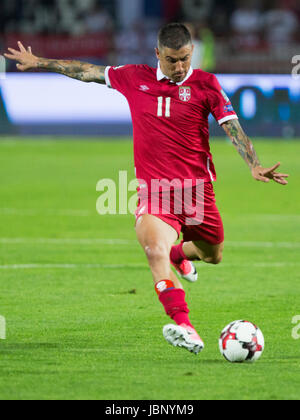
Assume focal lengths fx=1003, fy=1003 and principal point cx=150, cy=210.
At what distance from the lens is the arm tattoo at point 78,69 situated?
734 centimetres

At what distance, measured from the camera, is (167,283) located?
6285 millimetres

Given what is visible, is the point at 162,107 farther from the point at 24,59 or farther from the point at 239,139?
the point at 24,59

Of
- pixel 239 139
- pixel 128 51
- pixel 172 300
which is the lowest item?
pixel 172 300

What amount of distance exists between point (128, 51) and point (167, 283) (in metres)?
23.2

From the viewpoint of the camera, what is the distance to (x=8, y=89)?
26625 millimetres

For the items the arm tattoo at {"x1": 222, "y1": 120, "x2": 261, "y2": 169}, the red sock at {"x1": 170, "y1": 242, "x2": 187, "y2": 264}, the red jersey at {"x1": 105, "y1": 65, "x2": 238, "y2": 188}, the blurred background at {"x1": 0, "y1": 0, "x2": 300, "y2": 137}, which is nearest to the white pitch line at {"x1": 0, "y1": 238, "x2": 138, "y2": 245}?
the red sock at {"x1": 170, "y1": 242, "x2": 187, "y2": 264}

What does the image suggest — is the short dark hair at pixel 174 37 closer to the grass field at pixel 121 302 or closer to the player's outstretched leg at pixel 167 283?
the player's outstretched leg at pixel 167 283

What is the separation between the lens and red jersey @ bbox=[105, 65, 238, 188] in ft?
22.3

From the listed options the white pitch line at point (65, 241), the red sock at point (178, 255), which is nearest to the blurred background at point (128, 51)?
the white pitch line at point (65, 241)

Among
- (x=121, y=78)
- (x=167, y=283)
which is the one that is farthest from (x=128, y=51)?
(x=167, y=283)

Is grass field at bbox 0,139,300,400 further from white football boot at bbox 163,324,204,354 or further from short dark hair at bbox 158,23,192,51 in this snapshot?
short dark hair at bbox 158,23,192,51

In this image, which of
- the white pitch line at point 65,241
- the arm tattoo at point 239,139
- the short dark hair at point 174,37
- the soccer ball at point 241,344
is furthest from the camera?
the white pitch line at point 65,241

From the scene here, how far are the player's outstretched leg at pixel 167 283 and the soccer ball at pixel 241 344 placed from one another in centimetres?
22
